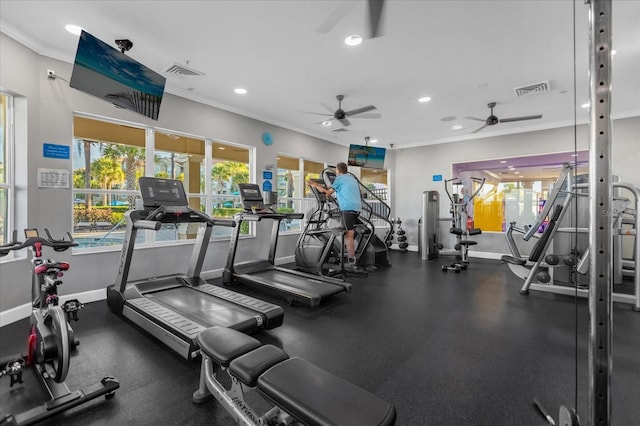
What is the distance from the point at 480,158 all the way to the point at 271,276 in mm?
6198

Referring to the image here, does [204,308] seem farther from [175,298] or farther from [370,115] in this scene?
[370,115]

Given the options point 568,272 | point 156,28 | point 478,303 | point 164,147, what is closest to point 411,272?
point 478,303

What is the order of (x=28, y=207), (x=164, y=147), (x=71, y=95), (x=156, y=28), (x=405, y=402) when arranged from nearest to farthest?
(x=405, y=402), (x=156, y=28), (x=28, y=207), (x=71, y=95), (x=164, y=147)

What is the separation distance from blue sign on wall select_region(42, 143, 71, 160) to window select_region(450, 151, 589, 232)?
7.18m

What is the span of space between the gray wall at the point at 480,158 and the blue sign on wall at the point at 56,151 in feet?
24.5

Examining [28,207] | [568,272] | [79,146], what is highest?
[79,146]

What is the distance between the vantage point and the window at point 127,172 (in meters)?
4.00

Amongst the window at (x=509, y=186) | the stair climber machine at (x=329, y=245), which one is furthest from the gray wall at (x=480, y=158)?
the stair climber machine at (x=329, y=245)

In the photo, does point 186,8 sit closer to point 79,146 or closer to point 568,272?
point 79,146

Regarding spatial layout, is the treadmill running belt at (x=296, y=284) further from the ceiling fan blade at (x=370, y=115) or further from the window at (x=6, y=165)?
the ceiling fan blade at (x=370, y=115)

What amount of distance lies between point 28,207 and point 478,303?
550 centimetres

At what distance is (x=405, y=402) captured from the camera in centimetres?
190

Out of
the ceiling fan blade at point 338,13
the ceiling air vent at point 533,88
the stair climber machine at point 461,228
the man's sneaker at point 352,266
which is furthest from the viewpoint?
the stair climber machine at point 461,228

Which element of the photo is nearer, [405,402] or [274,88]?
[405,402]
